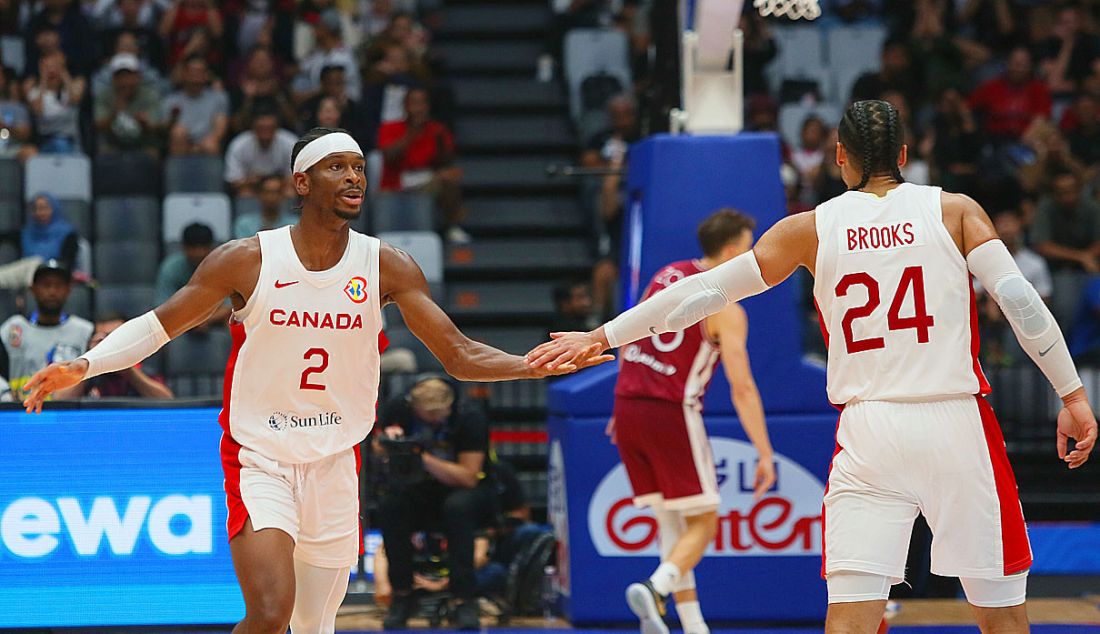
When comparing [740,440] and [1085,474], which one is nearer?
[740,440]

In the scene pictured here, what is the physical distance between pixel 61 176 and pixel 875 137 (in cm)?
918

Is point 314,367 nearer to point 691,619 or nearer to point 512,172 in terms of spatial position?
point 691,619

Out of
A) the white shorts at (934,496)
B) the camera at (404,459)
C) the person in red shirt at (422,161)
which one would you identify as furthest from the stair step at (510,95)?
the white shorts at (934,496)

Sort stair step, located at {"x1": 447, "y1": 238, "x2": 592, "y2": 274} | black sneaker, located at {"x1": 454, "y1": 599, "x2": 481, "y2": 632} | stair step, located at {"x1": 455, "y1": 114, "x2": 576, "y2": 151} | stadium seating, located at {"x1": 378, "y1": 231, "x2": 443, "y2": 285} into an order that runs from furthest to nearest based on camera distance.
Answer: stair step, located at {"x1": 455, "y1": 114, "x2": 576, "y2": 151}, stair step, located at {"x1": 447, "y1": 238, "x2": 592, "y2": 274}, stadium seating, located at {"x1": 378, "y1": 231, "x2": 443, "y2": 285}, black sneaker, located at {"x1": 454, "y1": 599, "x2": 481, "y2": 632}

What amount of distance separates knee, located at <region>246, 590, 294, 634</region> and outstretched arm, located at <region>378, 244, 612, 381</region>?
100 centimetres

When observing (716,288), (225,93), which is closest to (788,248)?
(716,288)

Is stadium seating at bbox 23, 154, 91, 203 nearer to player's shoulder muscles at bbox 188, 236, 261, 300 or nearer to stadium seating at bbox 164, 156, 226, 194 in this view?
stadium seating at bbox 164, 156, 226, 194

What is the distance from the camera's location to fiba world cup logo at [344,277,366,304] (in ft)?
17.0

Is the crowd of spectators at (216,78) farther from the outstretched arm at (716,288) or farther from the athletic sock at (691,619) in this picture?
the outstretched arm at (716,288)

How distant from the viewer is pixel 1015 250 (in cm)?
1185

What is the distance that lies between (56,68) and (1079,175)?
28.5ft

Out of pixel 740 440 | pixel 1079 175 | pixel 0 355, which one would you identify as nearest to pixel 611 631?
pixel 740 440

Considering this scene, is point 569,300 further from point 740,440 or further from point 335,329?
point 335,329

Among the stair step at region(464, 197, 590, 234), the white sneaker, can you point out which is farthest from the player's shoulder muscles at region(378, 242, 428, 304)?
the stair step at region(464, 197, 590, 234)
